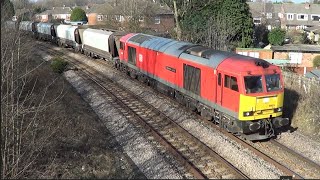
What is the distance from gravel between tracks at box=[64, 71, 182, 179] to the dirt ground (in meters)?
0.33

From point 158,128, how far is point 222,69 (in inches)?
157

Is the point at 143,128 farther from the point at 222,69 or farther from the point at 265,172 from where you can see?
the point at 265,172

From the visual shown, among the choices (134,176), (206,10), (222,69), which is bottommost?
(134,176)

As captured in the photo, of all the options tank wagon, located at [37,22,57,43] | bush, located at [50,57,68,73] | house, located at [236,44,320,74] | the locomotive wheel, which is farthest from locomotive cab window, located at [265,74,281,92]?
tank wagon, located at [37,22,57,43]

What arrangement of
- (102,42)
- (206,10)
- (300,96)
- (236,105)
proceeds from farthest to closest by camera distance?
(206,10) → (102,42) → (300,96) → (236,105)

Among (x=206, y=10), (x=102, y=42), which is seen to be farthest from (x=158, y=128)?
(x=206, y=10)

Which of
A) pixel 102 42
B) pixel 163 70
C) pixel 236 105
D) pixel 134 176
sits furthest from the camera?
pixel 102 42

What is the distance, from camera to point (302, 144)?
14156 millimetres

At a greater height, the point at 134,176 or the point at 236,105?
the point at 236,105

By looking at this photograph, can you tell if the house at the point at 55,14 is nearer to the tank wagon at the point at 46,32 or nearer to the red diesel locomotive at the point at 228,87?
the tank wagon at the point at 46,32

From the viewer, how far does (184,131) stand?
15.4 metres

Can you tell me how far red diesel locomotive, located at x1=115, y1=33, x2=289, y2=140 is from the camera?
13508mm

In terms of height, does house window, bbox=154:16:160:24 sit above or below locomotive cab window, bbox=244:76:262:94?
above

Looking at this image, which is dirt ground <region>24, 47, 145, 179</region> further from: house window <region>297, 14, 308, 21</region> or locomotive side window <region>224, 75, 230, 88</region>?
house window <region>297, 14, 308, 21</region>
